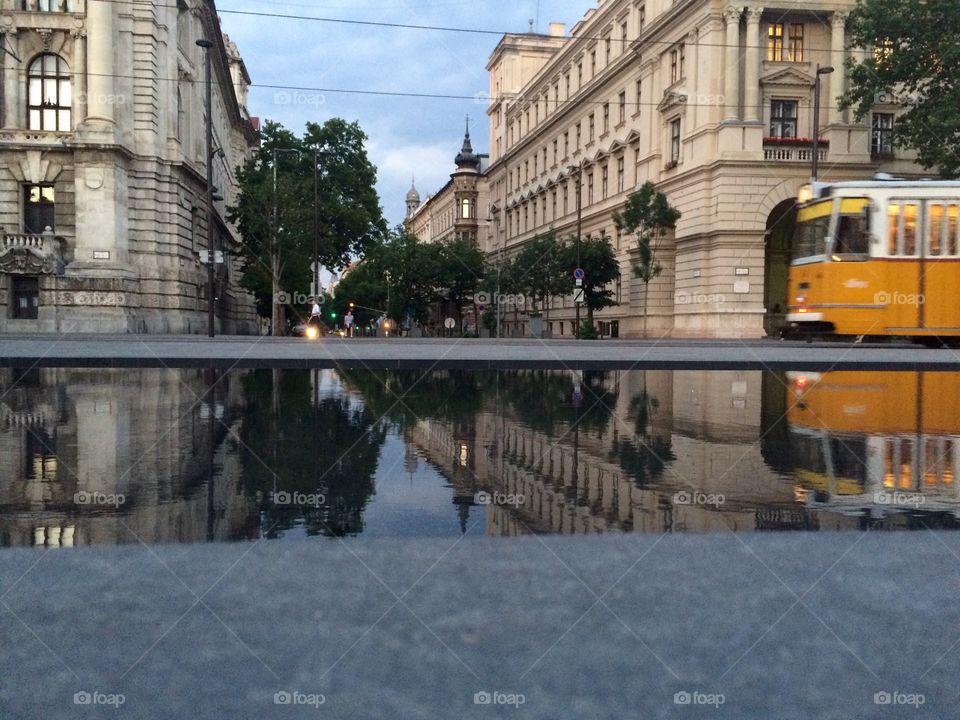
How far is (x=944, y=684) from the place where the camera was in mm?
2371

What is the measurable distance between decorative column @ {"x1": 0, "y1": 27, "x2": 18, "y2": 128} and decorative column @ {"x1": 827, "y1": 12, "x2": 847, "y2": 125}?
3490 centimetres

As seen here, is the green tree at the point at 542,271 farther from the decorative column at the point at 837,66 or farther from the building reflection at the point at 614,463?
the building reflection at the point at 614,463

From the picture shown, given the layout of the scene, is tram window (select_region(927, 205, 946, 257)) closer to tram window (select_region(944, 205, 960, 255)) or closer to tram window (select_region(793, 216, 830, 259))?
tram window (select_region(944, 205, 960, 255))

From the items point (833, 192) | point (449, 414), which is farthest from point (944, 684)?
point (833, 192)

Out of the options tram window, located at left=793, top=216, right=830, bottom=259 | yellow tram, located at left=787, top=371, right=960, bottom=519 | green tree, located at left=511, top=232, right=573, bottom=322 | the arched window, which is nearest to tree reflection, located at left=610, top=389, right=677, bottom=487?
yellow tram, located at left=787, top=371, right=960, bottom=519

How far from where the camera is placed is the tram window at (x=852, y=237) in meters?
19.8

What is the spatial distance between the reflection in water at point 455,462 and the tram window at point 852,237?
9.18m

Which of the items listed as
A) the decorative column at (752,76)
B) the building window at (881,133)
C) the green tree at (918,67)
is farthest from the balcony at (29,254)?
the building window at (881,133)

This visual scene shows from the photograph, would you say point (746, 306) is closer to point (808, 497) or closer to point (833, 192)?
point (833, 192)

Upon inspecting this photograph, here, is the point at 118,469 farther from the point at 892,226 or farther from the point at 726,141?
the point at 726,141

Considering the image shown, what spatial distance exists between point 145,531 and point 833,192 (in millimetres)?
20159

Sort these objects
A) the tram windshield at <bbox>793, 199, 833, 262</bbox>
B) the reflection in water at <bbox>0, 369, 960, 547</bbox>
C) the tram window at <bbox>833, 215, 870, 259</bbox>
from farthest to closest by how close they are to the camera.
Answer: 1. the tram windshield at <bbox>793, 199, 833, 262</bbox>
2. the tram window at <bbox>833, 215, 870, 259</bbox>
3. the reflection in water at <bbox>0, 369, 960, 547</bbox>

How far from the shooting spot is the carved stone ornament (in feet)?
103

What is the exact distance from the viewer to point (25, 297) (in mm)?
32062
